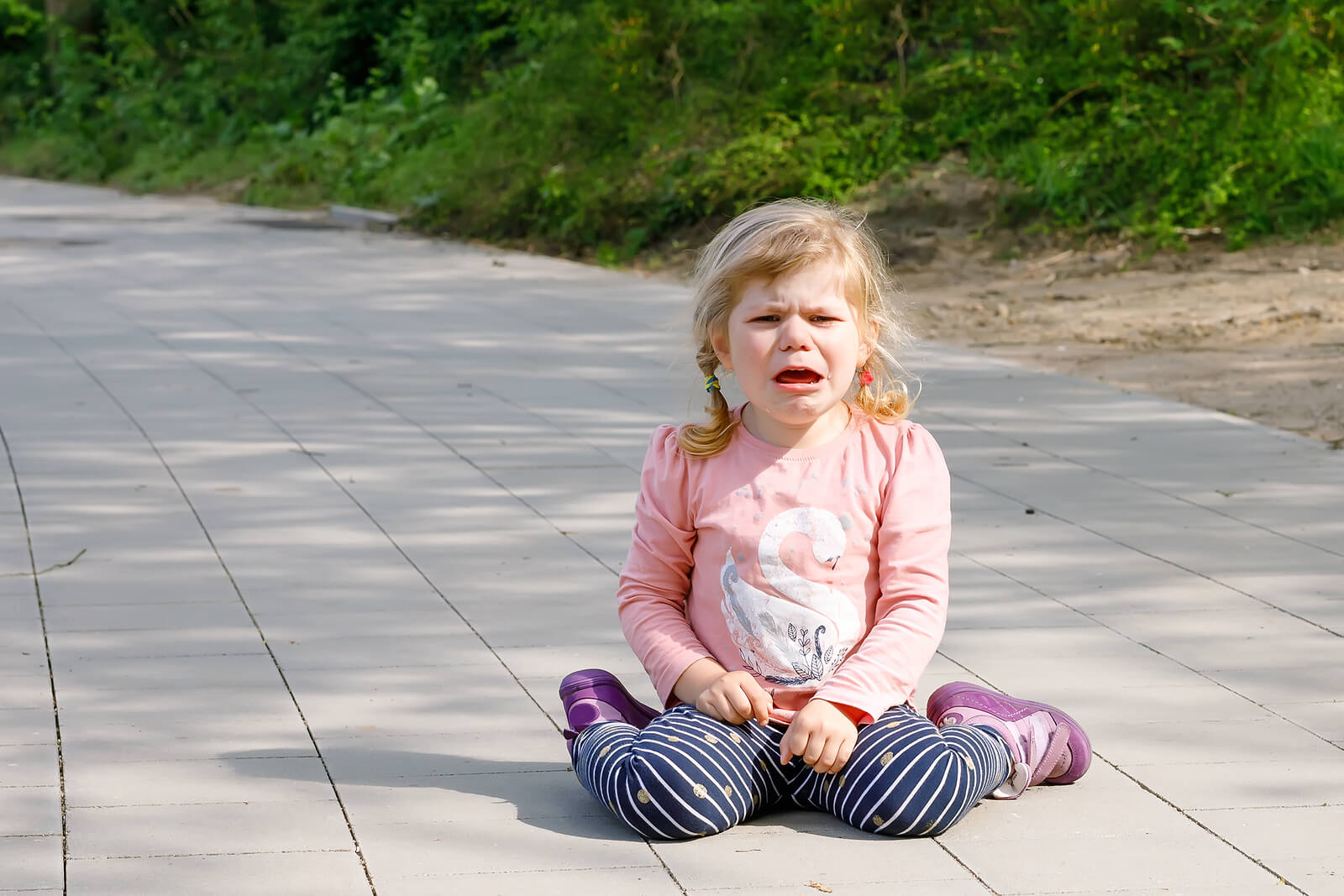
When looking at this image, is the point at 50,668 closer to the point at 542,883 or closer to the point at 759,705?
the point at 542,883

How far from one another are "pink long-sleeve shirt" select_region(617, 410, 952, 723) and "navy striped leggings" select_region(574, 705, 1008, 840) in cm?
8

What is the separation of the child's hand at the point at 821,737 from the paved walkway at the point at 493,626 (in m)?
0.17

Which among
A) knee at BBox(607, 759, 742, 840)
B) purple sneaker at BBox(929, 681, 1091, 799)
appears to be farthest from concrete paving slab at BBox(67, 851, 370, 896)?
purple sneaker at BBox(929, 681, 1091, 799)

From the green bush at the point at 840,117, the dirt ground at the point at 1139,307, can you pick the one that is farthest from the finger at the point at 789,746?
the green bush at the point at 840,117

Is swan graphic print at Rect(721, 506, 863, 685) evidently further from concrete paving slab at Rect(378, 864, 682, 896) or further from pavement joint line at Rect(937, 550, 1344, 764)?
pavement joint line at Rect(937, 550, 1344, 764)

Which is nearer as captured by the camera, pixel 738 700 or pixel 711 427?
pixel 738 700

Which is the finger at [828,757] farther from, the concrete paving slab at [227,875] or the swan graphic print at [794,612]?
the concrete paving slab at [227,875]

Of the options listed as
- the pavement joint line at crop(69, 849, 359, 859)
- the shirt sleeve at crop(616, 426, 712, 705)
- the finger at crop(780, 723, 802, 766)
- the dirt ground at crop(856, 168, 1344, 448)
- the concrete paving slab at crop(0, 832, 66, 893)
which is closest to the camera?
the concrete paving slab at crop(0, 832, 66, 893)

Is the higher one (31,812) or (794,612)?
(794,612)

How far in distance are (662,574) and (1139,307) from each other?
9.36 meters

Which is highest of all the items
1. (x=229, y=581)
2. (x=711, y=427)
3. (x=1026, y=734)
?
(x=711, y=427)

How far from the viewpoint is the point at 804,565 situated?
3.41 metres

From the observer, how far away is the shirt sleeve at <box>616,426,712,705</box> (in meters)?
3.49

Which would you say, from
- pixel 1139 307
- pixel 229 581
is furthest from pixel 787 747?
pixel 1139 307
